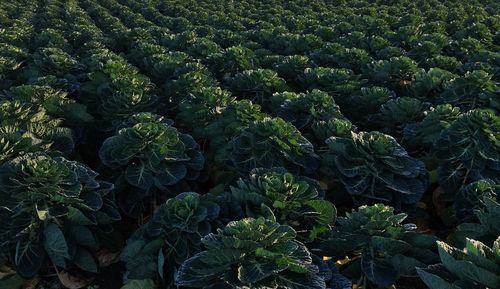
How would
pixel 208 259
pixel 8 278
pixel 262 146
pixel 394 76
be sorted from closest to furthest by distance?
1. pixel 208 259
2. pixel 8 278
3. pixel 262 146
4. pixel 394 76

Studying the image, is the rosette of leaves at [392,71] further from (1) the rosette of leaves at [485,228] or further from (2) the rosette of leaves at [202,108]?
(1) the rosette of leaves at [485,228]

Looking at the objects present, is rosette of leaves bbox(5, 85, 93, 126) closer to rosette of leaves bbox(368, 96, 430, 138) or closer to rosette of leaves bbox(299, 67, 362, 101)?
rosette of leaves bbox(299, 67, 362, 101)

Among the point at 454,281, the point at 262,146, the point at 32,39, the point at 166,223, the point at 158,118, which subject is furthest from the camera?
the point at 32,39

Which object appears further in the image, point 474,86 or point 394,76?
point 394,76

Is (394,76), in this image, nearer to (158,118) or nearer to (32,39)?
(158,118)

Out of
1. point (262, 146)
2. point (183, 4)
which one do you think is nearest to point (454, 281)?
point (262, 146)

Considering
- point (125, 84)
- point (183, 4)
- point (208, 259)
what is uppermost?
point (208, 259)

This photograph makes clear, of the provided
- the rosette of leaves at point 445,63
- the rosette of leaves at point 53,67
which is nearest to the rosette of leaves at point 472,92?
the rosette of leaves at point 445,63
